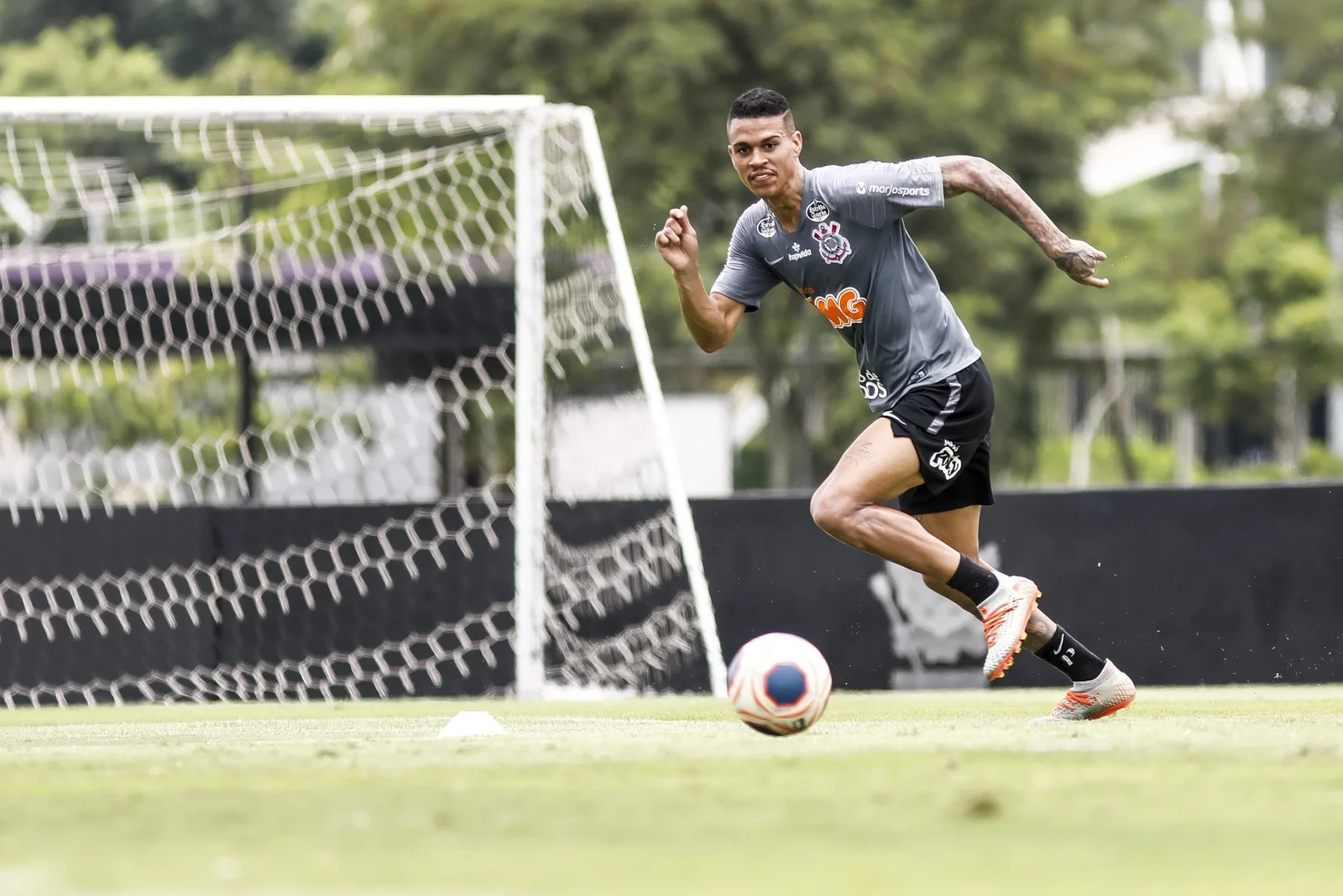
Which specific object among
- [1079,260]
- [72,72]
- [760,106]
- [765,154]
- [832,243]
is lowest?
[1079,260]

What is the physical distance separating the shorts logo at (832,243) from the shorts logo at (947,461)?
32.0 inches

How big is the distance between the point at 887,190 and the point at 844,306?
474mm

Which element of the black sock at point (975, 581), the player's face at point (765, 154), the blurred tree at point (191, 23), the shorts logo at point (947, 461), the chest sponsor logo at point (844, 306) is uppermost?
the blurred tree at point (191, 23)

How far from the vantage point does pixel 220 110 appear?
11250 millimetres

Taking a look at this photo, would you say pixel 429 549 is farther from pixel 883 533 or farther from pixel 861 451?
pixel 883 533

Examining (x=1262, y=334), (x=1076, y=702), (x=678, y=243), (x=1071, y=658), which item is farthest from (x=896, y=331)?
(x=1262, y=334)

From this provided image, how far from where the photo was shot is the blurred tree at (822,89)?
71.5ft

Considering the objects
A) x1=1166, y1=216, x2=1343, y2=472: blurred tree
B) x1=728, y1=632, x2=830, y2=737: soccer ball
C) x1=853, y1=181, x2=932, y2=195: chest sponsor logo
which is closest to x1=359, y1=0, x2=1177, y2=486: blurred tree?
x1=1166, y1=216, x2=1343, y2=472: blurred tree

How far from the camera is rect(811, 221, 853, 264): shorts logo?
710 centimetres

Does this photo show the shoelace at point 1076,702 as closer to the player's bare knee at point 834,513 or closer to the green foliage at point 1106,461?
the player's bare knee at point 834,513

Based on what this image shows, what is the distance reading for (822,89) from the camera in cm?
2239

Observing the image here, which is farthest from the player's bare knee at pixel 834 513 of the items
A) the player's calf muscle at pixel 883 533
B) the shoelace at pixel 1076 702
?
the shoelace at pixel 1076 702

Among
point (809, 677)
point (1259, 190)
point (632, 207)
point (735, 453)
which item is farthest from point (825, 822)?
point (735, 453)

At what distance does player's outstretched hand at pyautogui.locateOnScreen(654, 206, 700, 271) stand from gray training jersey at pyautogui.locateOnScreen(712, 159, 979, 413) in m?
0.57
